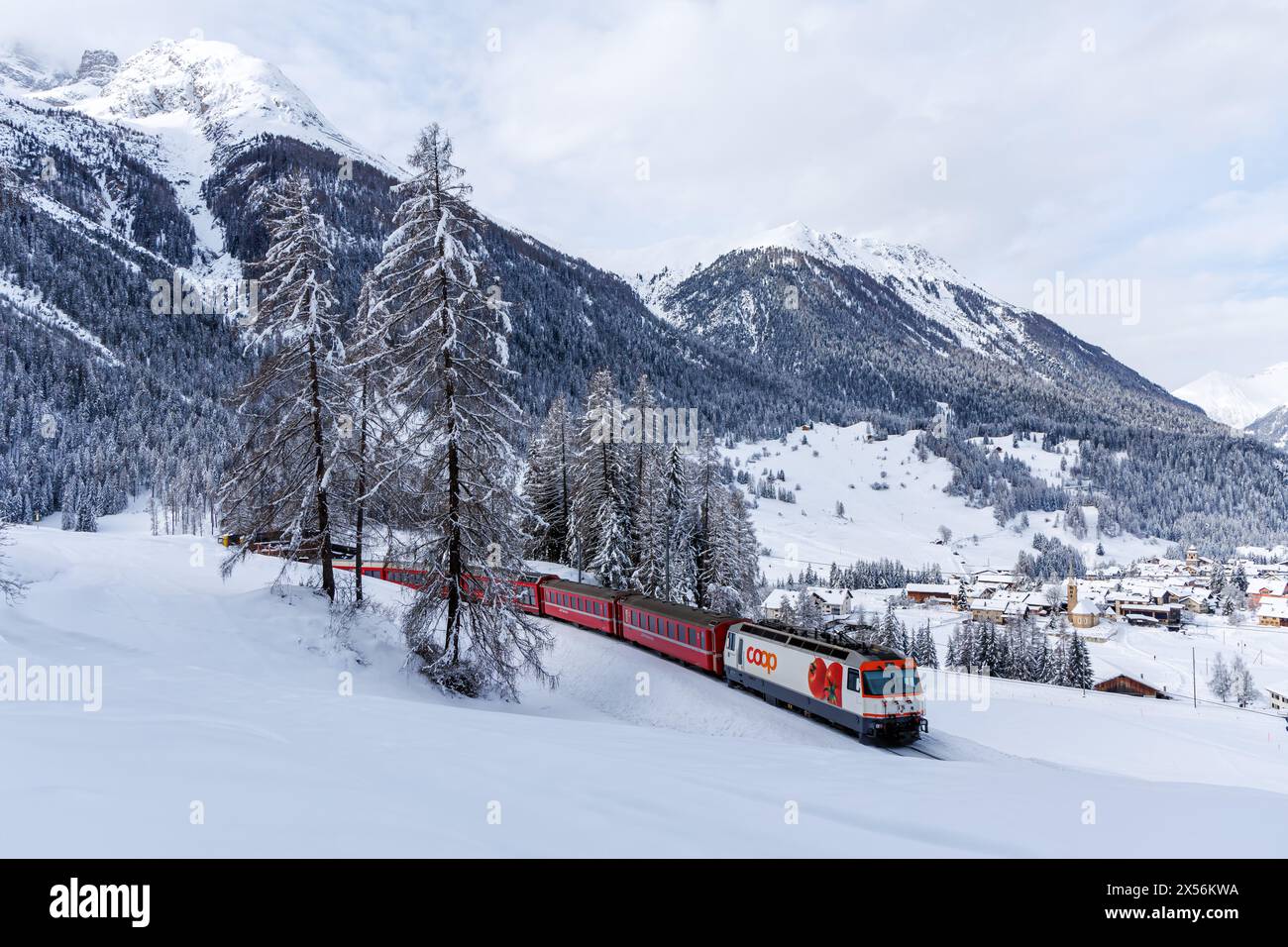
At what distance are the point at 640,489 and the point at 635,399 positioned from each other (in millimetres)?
5476

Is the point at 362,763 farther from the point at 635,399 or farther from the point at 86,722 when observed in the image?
the point at 635,399

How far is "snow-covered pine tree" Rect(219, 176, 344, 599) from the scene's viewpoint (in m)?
20.0

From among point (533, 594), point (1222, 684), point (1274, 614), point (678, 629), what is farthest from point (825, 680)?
point (1274, 614)

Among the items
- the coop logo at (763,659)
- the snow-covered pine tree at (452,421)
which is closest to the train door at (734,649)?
the coop logo at (763,659)

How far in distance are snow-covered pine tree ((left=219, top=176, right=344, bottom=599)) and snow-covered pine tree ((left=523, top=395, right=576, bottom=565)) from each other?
2708 centimetres

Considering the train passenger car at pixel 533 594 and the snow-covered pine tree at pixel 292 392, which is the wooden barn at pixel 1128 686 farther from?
the snow-covered pine tree at pixel 292 392

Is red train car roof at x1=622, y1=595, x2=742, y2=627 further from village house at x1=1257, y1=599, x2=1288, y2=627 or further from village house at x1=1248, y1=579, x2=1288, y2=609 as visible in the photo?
village house at x1=1248, y1=579, x2=1288, y2=609

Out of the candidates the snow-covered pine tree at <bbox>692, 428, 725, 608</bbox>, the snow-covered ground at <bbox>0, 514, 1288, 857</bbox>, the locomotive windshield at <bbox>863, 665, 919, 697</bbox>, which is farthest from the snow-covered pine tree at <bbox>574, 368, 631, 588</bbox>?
the snow-covered ground at <bbox>0, 514, 1288, 857</bbox>

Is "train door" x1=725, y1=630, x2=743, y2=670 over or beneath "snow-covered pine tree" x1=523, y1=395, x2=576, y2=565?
→ beneath

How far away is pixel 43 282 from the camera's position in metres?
163

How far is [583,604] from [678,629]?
751cm
